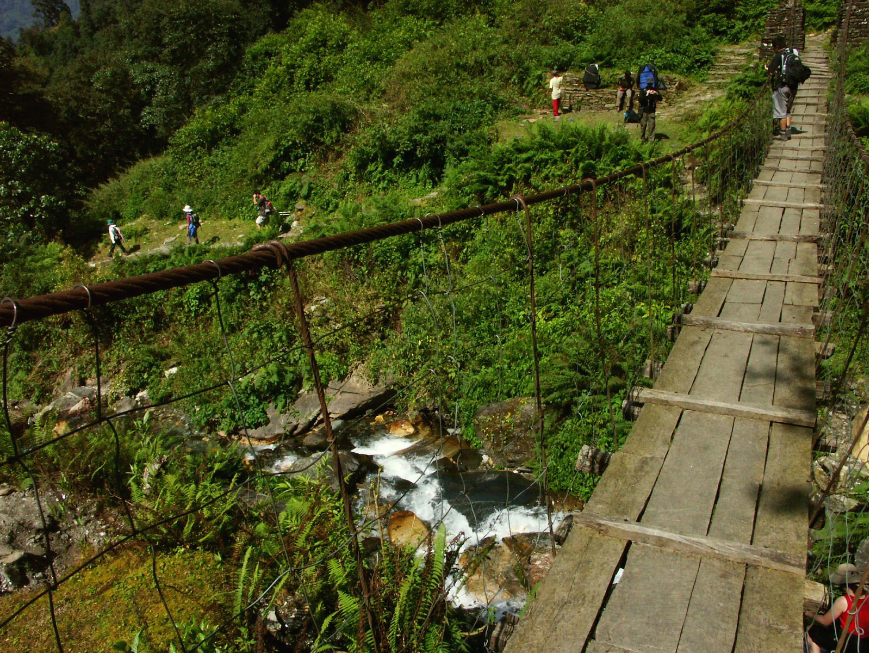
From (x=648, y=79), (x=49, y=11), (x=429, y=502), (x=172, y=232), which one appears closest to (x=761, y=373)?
(x=429, y=502)

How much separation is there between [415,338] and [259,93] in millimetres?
13565

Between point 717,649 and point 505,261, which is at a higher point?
point 717,649

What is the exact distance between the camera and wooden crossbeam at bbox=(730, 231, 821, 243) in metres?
5.39

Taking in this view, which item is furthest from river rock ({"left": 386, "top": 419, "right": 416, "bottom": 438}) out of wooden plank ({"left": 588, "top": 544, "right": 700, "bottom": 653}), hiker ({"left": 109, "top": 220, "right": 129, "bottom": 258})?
hiker ({"left": 109, "top": 220, "right": 129, "bottom": 258})

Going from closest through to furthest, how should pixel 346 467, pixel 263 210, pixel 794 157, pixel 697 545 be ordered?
1. pixel 697 545
2. pixel 346 467
3. pixel 794 157
4. pixel 263 210

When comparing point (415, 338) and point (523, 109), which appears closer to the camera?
point (415, 338)

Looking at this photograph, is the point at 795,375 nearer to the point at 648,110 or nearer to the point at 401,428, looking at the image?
the point at 401,428

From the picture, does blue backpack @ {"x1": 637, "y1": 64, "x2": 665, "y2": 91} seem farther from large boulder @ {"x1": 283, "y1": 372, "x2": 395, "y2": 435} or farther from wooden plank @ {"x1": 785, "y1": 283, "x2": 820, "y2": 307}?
wooden plank @ {"x1": 785, "y1": 283, "x2": 820, "y2": 307}

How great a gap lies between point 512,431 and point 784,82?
6855mm

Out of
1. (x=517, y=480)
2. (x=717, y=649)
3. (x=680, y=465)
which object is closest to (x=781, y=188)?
(x=517, y=480)

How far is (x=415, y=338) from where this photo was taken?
8.60 m

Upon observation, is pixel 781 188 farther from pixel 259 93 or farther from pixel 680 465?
pixel 259 93

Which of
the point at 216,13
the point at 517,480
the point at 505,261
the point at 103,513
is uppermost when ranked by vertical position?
the point at 216,13

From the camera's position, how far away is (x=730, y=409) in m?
2.94
